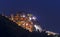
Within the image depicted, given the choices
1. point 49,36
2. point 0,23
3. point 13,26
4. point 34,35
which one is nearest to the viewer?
point 0,23

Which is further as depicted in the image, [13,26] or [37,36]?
[37,36]

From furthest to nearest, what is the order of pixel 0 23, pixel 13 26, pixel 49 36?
1. pixel 49 36
2. pixel 13 26
3. pixel 0 23

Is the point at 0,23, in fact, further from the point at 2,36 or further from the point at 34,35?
the point at 34,35

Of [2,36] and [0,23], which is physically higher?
[0,23]

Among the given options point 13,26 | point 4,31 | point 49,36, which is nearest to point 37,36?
point 49,36

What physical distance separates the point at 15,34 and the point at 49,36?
255 cm

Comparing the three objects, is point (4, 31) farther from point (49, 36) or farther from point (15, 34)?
point (49, 36)

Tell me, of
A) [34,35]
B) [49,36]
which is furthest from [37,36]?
[49,36]

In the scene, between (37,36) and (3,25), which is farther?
(37,36)

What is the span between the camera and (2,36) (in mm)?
8312

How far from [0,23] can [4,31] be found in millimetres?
388

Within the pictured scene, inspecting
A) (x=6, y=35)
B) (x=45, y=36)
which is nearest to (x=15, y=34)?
(x=6, y=35)

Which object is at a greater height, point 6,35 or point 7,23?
point 7,23

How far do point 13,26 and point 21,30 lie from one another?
498mm
